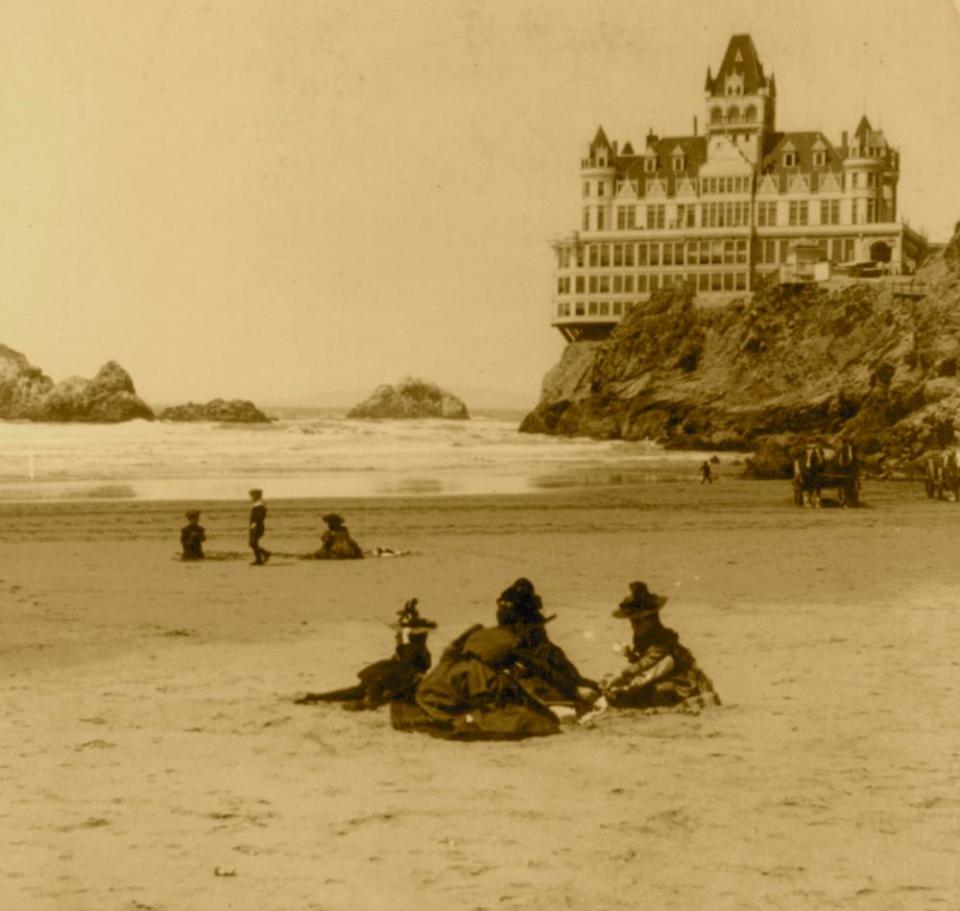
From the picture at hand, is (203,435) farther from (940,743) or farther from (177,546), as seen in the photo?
(940,743)

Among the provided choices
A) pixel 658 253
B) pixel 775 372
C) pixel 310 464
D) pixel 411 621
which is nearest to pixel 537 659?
pixel 411 621

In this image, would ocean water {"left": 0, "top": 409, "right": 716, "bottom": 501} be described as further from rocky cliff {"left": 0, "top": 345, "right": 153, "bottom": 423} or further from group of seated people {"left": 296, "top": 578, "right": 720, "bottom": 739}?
rocky cliff {"left": 0, "top": 345, "right": 153, "bottom": 423}

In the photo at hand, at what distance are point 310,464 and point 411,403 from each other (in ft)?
313

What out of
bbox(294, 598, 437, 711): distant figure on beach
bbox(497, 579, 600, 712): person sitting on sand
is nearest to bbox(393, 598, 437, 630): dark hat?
bbox(294, 598, 437, 711): distant figure on beach

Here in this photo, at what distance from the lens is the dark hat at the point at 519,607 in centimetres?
1099

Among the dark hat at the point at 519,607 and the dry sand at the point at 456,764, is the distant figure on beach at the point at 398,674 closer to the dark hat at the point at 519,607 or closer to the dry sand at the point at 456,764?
the dry sand at the point at 456,764

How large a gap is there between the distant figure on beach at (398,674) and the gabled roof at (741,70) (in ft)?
325

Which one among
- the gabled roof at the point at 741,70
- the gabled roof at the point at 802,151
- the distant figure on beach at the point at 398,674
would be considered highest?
the gabled roof at the point at 741,70

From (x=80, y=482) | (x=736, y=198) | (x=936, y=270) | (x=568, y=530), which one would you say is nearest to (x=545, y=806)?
(x=568, y=530)

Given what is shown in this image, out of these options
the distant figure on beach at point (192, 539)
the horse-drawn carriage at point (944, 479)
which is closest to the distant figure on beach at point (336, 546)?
the distant figure on beach at point (192, 539)

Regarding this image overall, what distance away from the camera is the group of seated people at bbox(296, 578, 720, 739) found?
10.5m

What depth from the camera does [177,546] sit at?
24.5 metres

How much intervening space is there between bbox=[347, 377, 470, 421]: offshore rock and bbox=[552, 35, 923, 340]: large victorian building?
44.3 meters

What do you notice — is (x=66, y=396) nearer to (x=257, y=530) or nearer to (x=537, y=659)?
(x=257, y=530)
